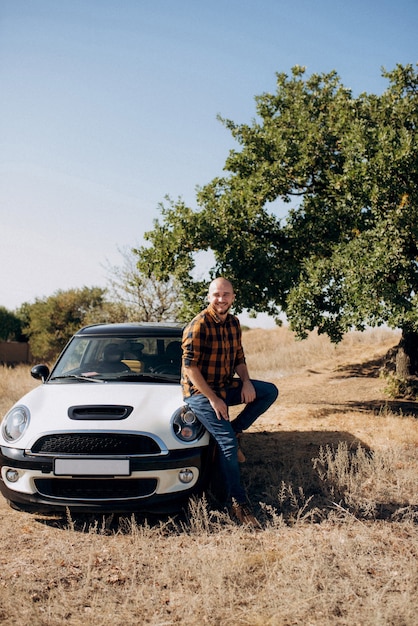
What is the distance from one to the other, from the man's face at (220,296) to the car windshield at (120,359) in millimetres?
1074

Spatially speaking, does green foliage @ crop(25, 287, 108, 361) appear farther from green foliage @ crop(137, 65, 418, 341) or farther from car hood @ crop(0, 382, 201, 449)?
car hood @ crop(0, 382, 201, 449)

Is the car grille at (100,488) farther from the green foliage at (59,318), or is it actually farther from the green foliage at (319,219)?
the green foliage at (59,318)

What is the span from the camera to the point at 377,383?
46.3ft

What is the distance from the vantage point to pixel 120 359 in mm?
6375

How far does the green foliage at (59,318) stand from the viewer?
3553cm

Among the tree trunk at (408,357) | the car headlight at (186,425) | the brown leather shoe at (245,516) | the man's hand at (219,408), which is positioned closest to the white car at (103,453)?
the car headlight at (186,425)

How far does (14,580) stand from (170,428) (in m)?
1.68

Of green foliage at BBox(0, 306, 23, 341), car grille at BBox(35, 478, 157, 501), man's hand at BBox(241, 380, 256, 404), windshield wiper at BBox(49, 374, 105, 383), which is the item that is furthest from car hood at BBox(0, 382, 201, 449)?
green foliage at BBox(0, 306, 23, 341)

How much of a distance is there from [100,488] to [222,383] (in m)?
1.50

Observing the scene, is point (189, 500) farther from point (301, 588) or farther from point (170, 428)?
point (301, 588)

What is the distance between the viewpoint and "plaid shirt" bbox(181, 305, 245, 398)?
5.23 meters

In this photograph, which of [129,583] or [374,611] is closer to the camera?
[374,611]

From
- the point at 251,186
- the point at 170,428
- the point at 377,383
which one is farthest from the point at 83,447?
the point at 377,383

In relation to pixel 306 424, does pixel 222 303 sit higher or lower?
higher
